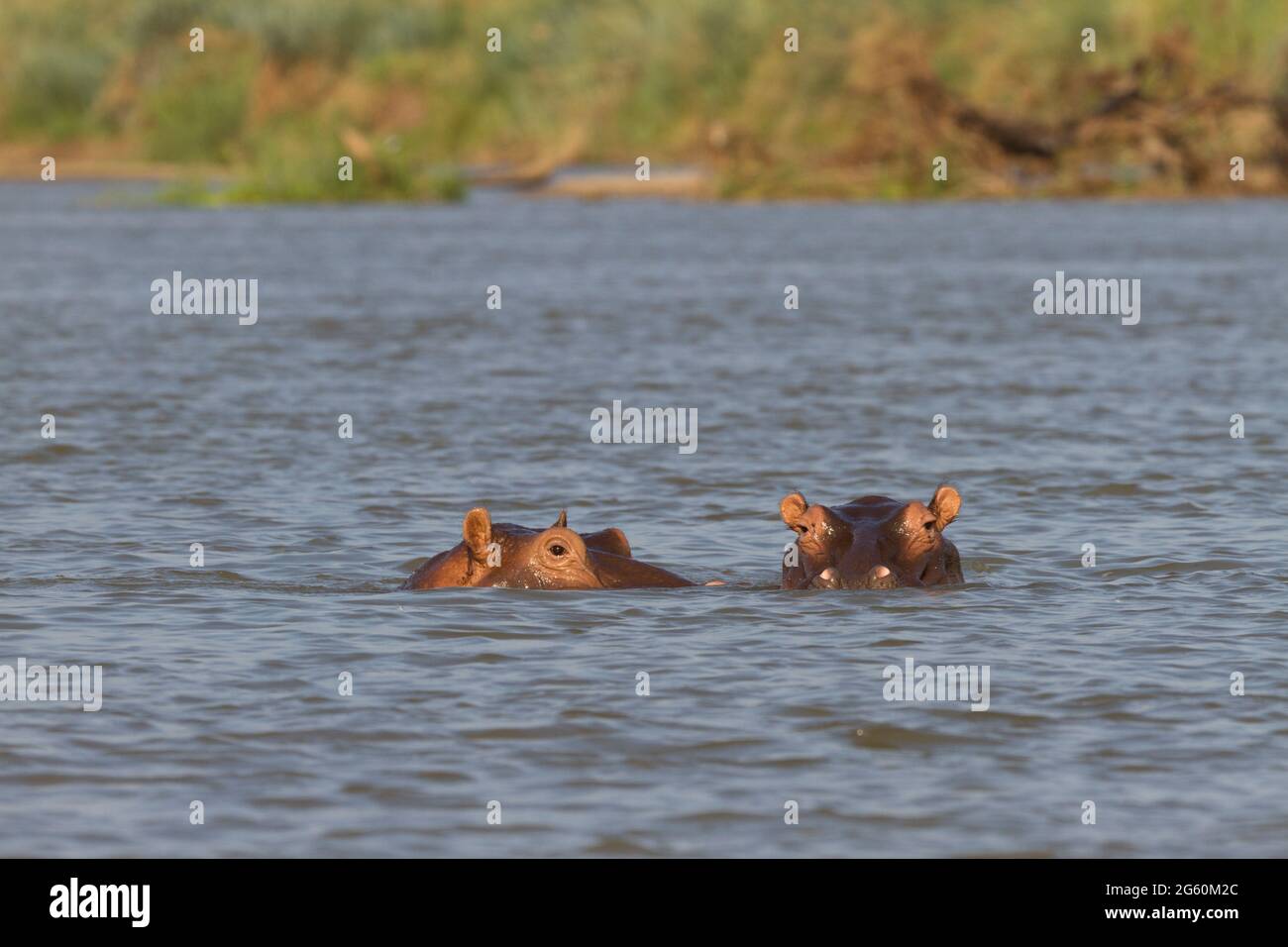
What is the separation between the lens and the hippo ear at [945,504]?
38.8 ft

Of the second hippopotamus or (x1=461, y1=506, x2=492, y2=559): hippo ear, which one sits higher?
(x1=461, y1=506, x2=492, y2=559): hippo ear

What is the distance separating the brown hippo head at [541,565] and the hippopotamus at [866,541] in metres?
0.90

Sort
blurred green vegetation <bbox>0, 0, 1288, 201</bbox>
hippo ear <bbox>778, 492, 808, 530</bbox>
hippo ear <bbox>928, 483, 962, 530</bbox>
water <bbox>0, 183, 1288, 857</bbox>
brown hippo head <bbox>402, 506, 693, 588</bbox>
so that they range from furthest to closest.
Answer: blurred green vegetation <bbox>0, 0, 1288, 201</bbox>
brown hippo head <bbox>402, 506, 693, 588</bbox>
hippo ear <bbox>778, 492, 808, 530</bbox>
hippo ear <bbox>928, 483, 962, 530</bbox>
water <bbox>0, 183, 1288, 857</bbox>

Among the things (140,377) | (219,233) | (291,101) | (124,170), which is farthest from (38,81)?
(140,377)

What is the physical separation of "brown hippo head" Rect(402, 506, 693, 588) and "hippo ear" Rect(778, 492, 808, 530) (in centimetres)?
96

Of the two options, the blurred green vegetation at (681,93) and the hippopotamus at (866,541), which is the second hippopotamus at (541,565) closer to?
the hippopotamus at (866,541)

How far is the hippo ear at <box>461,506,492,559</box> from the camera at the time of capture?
12.2m

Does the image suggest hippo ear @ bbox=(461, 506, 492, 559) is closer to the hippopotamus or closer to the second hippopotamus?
the second hippopotamus

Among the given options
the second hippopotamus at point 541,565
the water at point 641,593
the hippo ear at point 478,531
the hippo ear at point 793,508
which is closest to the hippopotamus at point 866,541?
the hippo ear at point 793,508

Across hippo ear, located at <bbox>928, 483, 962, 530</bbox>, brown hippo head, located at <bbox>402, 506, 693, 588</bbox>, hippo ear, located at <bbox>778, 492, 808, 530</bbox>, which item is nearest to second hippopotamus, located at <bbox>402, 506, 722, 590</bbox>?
brown hippo head, located at <bbox>402, 506, 693, 588</bbox>

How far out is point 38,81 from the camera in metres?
91.2

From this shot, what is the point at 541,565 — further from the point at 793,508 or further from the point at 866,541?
the point at 866,541

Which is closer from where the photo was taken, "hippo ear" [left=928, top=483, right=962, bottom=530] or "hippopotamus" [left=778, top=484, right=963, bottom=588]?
"hippo ear" [left=928, top=483, right=962, bottom=530]

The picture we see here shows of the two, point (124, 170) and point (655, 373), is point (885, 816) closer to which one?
A: point (655, 373)
